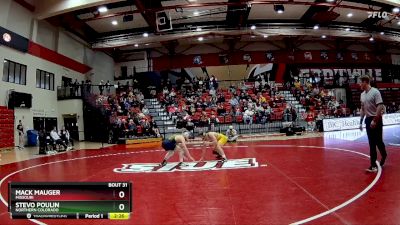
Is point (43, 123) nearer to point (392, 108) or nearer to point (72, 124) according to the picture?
point (72, 124)

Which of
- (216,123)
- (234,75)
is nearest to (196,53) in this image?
(234,75)

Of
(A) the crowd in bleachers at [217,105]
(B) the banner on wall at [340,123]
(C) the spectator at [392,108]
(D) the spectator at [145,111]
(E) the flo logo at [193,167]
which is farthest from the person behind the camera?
(C) the spectator at [392,108]

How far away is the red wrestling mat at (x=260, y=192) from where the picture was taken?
393cm

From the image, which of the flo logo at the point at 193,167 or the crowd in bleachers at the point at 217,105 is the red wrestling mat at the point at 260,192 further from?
the crowd in bleachers at the point at 217,105

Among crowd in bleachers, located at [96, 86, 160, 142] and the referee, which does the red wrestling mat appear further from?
crowd in bleachers, located at [96, 86, 160, 142]

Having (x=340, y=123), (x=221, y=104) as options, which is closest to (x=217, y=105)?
(x=221, y=104)

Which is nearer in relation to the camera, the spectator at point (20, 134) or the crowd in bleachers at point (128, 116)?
the spectator at point (20, 134)

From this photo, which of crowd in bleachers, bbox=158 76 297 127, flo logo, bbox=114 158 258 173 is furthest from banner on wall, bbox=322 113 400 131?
flo logo, bbox=114 158 258 173

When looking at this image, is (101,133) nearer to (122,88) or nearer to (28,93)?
(28,93)

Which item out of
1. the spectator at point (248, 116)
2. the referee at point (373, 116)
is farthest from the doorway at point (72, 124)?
the referee at point (373, 116)
